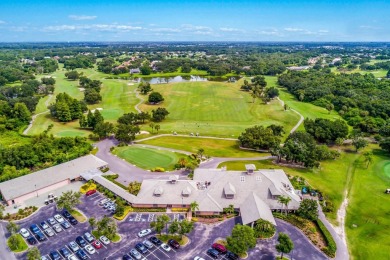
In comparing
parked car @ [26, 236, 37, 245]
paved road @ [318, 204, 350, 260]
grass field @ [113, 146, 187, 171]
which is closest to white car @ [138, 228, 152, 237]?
parked car @ [26, 236, 37, 245]

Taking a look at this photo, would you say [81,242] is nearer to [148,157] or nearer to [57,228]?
[57,228]

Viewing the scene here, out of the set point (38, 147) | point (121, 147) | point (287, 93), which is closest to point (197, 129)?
point (121, 147)

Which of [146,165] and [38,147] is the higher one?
[38,147]

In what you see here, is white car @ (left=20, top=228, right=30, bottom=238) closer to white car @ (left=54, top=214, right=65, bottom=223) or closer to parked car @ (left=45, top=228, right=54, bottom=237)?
parked car @ (left=45, top=228, right=54, bottom=237)

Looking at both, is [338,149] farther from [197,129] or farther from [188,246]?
[188,246]

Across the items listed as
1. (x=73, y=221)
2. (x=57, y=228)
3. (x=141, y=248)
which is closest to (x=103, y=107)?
(x=73, y=221)

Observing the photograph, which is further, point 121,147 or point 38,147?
point 121,147
